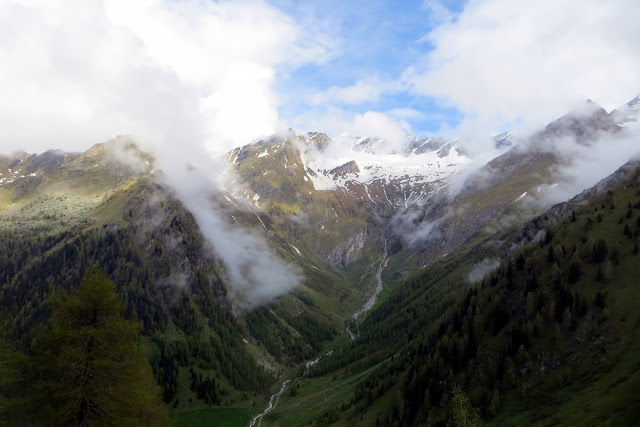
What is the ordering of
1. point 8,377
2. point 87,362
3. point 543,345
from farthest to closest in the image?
1. point 543,345
2. point 87,362
3. point 8,377

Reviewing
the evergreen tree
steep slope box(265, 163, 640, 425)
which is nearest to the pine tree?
the evergreen tree

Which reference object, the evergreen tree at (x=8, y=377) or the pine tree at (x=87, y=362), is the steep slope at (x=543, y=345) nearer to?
the pine tree at (x=87, y=362)

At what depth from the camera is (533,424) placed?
64.9 meters

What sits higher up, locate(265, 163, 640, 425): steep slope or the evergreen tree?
the evergreen tree

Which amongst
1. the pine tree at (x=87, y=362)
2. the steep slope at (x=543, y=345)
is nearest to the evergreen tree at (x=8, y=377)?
the pine tree at (x=87, y=362)

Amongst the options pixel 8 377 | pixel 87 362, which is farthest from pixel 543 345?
pixel 8 377

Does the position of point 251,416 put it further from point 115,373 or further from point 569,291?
point 115,373

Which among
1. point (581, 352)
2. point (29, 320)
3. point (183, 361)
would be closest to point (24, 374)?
point (581, 352)

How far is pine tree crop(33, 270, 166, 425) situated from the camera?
27016 mm

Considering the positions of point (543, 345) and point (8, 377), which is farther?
point (543, 345)

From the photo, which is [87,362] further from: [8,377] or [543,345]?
[543,345]

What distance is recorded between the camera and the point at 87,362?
2730 centimetres

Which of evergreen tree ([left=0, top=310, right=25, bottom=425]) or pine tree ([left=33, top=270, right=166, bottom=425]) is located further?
pine tree ([left=33, top=270, right=166, bottom=425])

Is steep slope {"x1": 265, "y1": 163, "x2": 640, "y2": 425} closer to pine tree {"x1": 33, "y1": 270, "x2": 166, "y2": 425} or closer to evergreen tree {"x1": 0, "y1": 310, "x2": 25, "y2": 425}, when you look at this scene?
pine tree {"x1": 33, "y1": 270, "x2": 166, "y2": 425}
